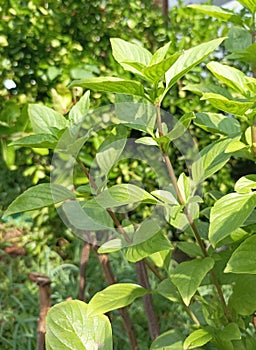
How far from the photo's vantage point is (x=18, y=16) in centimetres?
240

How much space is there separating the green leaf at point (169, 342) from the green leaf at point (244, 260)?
206 millimetres

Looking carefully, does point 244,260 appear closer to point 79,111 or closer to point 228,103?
point 228,103

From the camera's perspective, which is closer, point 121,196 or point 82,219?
point 121,196

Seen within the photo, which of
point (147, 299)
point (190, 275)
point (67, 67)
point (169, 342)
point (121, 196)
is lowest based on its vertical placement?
point (67, 67)

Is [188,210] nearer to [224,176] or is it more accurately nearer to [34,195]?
[34,195]

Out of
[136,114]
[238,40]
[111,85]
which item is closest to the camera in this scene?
[111,85]

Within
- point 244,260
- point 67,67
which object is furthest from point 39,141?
point 67,67

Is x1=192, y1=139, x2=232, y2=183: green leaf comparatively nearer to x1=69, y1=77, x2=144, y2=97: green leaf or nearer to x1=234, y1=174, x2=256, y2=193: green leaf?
x1=234, y1=174, x2=256, y2=193: green leaf

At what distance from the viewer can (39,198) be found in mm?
778

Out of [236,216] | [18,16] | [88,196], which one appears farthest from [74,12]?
[236,216]

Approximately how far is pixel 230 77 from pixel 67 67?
64.9 inches

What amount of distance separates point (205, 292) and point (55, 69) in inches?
39.8

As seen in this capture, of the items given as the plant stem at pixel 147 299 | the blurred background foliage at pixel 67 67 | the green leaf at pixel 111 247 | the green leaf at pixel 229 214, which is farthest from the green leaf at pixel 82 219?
the blurred background foliage at pixel 67 67

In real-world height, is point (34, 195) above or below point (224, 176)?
above
